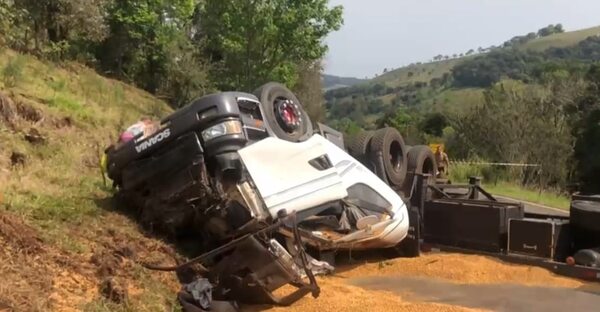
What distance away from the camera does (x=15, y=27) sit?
21.8 metres

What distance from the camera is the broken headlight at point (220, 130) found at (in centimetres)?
740

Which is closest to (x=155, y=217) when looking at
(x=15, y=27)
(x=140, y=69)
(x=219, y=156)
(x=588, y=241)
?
(x=219, y=156)

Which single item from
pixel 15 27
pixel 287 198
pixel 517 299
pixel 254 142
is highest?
pixel 15 27

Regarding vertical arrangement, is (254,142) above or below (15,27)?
below

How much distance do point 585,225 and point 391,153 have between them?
3.26m

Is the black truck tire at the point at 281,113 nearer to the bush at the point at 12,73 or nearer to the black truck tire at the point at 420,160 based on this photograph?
the black truck tire at the point at 420,160

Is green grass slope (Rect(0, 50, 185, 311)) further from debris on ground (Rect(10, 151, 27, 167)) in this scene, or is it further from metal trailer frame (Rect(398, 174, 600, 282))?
metal trailer frame (Rect(398, 174, 600, 282))

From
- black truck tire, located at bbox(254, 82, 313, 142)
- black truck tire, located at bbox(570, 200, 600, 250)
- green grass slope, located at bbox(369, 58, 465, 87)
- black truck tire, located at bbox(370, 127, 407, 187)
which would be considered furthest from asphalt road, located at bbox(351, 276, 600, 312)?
green grass slope, located at bbox(369, 58, 465, 87)

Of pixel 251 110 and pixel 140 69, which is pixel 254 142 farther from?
pixel 140 69

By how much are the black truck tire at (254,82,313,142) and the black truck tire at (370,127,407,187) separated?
6.49ft

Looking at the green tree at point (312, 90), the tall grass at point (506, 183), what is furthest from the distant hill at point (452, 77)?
the tall grass at point (506, 183)

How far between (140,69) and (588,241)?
2553cm

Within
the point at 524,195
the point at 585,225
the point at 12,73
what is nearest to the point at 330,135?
the point at 585,225

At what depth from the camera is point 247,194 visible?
7188mm
